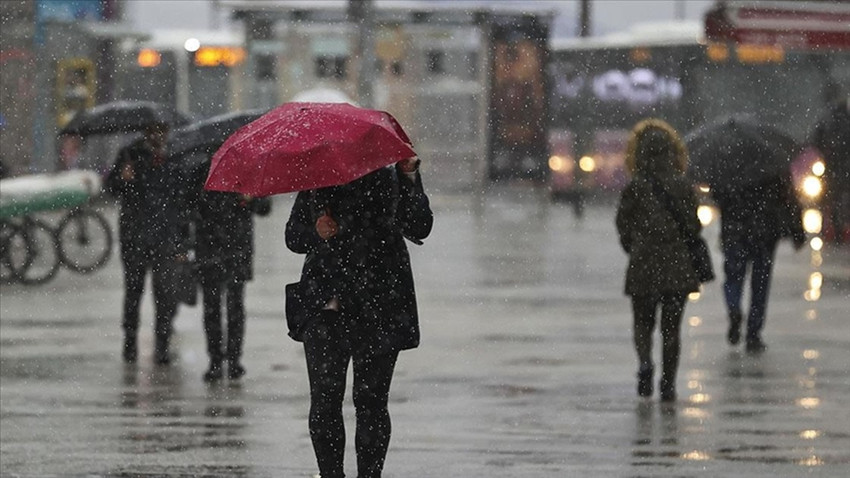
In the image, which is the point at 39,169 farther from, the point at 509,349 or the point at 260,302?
the point at 509,349

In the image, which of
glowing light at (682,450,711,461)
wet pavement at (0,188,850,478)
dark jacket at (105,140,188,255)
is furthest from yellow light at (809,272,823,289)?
glowing light at (682,450,711,461)

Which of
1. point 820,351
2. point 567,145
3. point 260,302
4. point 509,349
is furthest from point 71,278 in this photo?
point 567,145

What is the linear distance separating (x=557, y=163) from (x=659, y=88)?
8.44 feet

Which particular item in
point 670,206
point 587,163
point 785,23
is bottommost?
point 587,163

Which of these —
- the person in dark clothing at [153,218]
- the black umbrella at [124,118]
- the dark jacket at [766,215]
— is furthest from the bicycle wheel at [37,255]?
the dark jacket at [766,215]

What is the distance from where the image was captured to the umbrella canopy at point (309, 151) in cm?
748

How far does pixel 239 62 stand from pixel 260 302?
1160 inches

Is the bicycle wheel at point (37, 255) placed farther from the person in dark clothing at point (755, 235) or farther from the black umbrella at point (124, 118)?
the person in dark clothing at point (755, 235)

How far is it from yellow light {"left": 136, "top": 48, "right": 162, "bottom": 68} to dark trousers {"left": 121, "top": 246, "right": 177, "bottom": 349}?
33890 millimetres

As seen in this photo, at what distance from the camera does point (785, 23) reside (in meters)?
29.1

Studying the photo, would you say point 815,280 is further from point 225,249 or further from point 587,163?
point 587,163

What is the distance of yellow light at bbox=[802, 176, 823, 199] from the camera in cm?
2809

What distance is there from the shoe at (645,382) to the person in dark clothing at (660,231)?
0.44 ft

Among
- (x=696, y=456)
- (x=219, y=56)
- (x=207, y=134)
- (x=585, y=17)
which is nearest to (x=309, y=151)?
(x=696, y=456)
